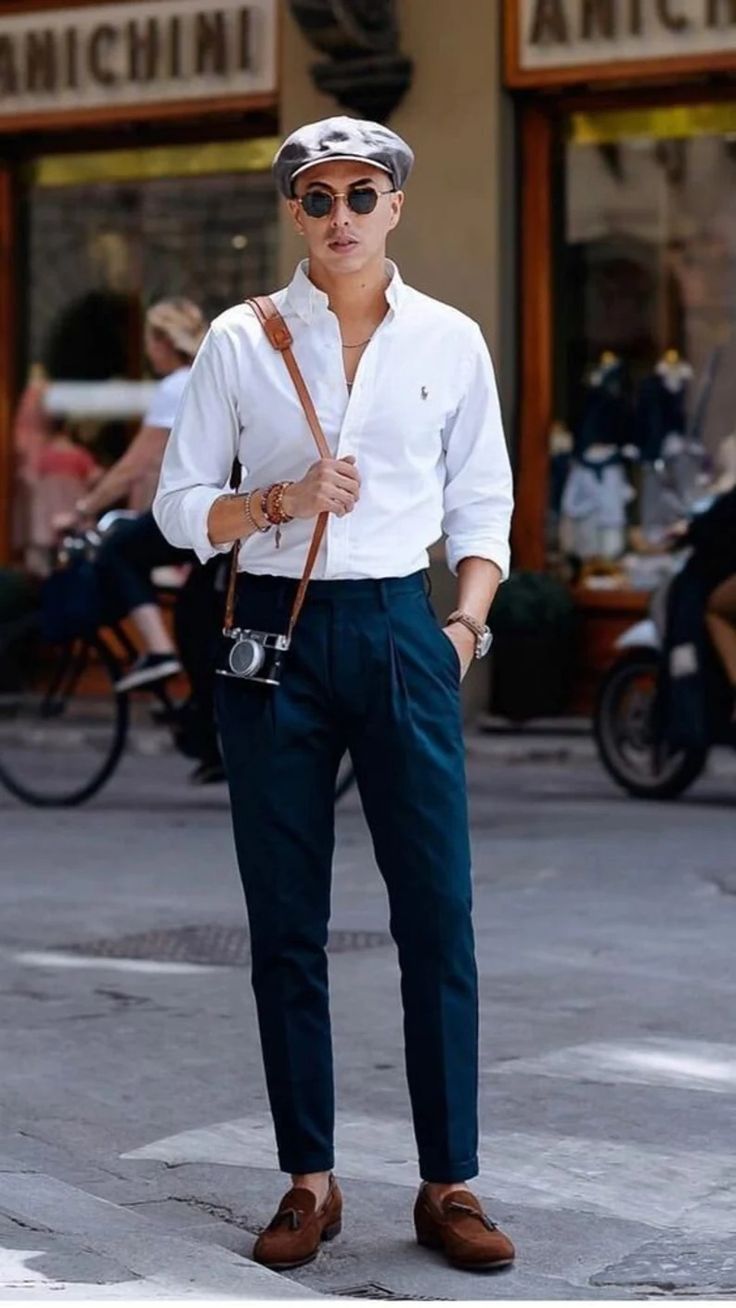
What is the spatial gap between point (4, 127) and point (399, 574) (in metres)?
13.7

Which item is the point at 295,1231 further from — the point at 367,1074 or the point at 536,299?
the point at 536,299

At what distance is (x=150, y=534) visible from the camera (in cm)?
1180

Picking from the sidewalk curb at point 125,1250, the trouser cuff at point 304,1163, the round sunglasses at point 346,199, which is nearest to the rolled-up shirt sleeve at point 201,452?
the round sunglasses at point 346,199

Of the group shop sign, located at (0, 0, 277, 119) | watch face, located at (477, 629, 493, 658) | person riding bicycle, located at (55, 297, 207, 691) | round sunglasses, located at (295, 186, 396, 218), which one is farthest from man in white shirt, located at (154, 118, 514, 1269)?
shop sign, located at (0, 0, 277, 119)

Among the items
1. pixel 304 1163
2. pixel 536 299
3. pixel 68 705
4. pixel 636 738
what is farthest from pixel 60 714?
pixel 304 1163

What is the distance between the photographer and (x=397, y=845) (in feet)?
16.1

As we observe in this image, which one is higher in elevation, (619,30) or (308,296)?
(619,30)

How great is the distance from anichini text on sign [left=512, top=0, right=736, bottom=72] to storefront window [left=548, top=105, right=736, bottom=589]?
538mm

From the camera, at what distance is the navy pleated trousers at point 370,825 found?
16.0 feet

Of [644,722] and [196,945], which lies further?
[644,722]

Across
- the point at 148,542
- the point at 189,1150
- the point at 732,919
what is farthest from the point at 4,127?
the point at 189,1150

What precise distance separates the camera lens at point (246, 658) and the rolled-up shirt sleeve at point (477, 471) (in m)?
0.41

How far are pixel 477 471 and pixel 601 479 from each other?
11.5 meters

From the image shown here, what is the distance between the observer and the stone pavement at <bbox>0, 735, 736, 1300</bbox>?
4.84 metres
